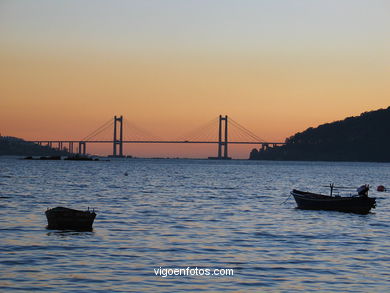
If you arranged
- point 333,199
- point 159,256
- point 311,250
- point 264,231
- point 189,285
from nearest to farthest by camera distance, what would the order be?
point 189,285 < point 159,256 < point 311,250 < point 264,231 < point 333,199

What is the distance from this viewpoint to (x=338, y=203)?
47.7 metres

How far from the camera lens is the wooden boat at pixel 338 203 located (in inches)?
1847

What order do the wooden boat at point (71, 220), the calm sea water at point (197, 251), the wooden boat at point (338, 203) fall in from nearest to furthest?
the calm sea water at point (197, 251)
the wooden boat at point (71, 220)
the wooden boat at point (338, 203)

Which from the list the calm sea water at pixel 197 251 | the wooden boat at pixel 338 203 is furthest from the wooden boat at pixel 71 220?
the wooden boat at pixel 338 203

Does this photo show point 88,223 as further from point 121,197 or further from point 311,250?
point 121,197

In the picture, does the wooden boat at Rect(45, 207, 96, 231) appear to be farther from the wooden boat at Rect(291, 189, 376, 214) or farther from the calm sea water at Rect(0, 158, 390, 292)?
the wooden boat at Rect(291, 189, 376, 214)

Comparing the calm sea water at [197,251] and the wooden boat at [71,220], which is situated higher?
the wooden boat at [71,220]

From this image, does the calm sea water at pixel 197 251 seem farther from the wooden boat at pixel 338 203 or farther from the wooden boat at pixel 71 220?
the wooden boat at pixel 338 203

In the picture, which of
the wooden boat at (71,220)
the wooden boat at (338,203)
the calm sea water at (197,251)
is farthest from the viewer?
the wooden boat at (338,203)

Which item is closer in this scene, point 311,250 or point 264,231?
point 311,250

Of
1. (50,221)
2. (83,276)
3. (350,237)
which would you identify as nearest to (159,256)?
(83,276)

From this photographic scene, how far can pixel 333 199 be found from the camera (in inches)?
1889

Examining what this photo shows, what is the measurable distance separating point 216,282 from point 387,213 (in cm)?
3132

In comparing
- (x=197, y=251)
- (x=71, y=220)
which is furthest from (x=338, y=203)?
(x=197, y=251)
